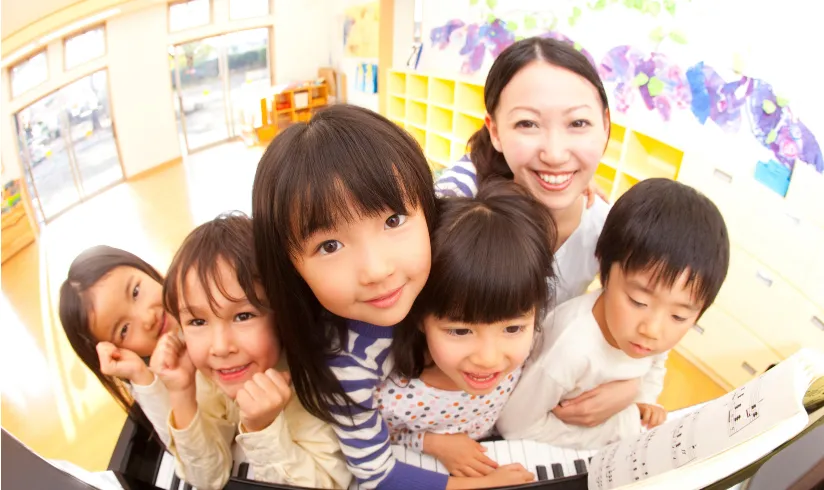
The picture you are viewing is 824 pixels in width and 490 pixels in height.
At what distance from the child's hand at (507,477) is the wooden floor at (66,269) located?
16.3 inches

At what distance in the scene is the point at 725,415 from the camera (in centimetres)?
44

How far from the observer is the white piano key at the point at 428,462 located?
0.65 m

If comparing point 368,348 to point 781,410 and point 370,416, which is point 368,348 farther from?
point 781,410

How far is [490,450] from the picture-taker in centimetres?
67

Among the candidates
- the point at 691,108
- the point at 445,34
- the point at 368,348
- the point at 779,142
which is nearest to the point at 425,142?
the point at 445,34

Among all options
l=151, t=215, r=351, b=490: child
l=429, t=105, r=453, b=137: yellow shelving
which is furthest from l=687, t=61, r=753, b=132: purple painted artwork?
l=151, t=215, r=351, b=490: child

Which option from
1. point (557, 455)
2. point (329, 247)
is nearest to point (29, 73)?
point (329, 247)

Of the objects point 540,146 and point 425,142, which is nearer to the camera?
point 540,146

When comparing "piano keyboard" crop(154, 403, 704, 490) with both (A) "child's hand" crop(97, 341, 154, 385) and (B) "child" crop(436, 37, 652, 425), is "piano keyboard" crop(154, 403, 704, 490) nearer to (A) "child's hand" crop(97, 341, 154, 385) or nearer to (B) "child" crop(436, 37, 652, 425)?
(B) "child" crop(436, 37, 652, 425)

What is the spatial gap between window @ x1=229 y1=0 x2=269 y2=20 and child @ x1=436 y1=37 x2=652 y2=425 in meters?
0.26

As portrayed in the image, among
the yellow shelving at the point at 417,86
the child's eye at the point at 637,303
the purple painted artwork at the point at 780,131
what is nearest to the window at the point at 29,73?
the yellow shelving at the point at 417,86

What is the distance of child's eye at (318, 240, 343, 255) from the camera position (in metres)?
0.39

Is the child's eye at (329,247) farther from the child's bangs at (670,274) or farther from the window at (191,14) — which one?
the child's bangs at (670,274)

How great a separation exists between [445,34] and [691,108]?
23.4 inches
